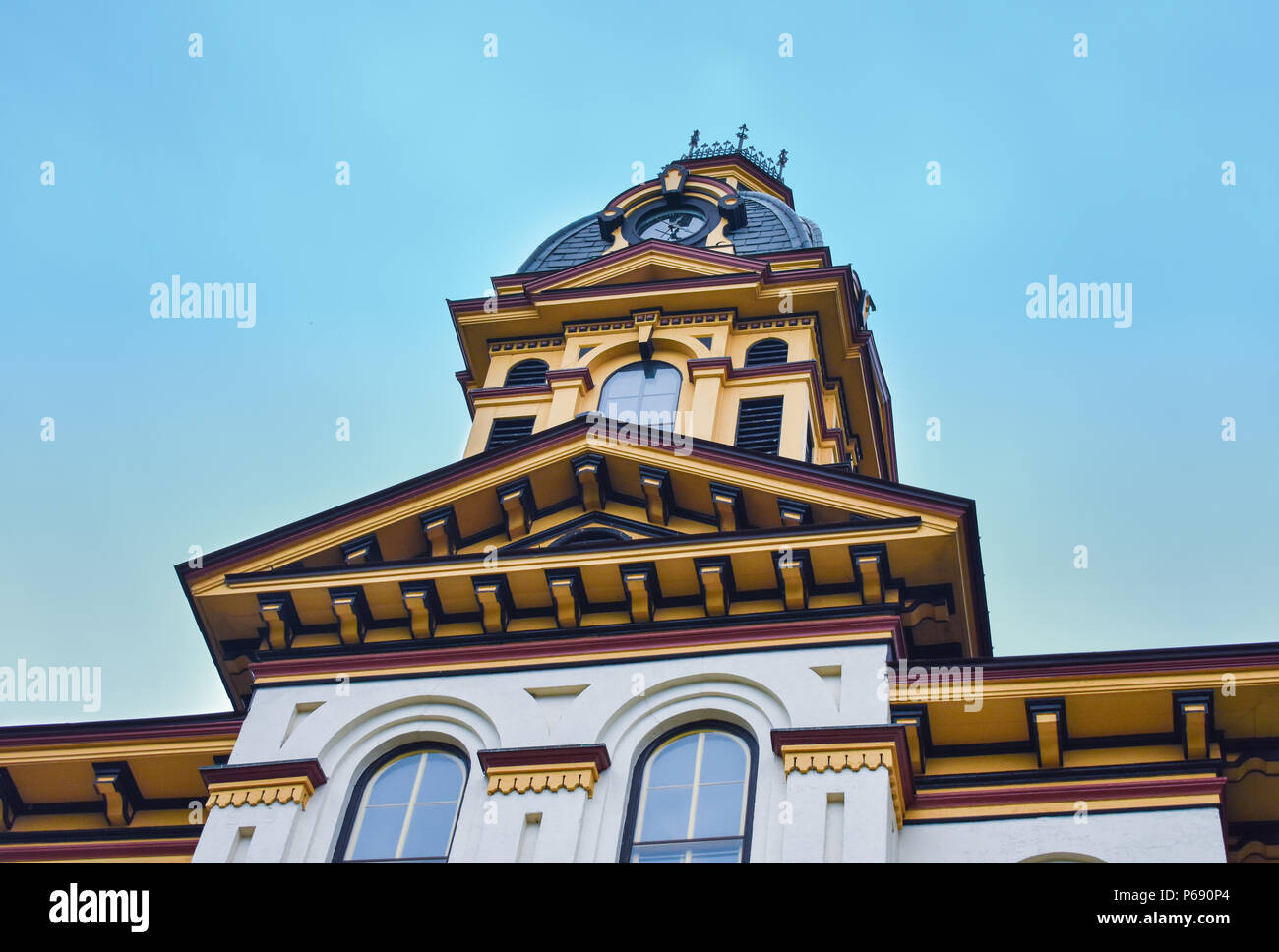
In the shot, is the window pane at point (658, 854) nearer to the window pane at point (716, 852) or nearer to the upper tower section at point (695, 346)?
the window pane at point (716, 852)

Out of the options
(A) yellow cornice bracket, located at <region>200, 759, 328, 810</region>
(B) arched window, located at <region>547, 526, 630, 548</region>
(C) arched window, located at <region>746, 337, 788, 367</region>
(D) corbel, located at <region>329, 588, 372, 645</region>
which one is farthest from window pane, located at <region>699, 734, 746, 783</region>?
(C) arched window, located at <region>746, 337, 788, 367</region>

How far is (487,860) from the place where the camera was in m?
16.8

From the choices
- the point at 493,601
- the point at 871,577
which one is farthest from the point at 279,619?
the point at 871,577

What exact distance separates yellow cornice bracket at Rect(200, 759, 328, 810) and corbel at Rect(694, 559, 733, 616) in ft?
14.6

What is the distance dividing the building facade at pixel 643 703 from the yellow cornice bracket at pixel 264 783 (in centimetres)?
2

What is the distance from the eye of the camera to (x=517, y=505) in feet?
70.5

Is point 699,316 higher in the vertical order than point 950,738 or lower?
higher

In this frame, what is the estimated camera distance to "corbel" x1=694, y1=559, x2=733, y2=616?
63.1ft

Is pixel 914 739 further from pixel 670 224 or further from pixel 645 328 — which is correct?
pixel 670 224

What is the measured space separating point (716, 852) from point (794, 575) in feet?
11.6

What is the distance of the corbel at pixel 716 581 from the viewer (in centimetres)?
1923
